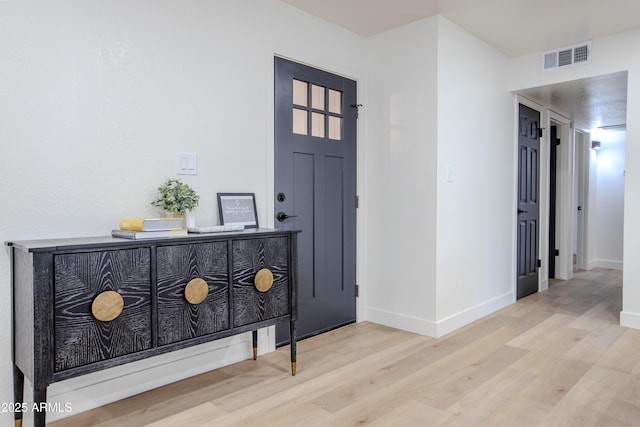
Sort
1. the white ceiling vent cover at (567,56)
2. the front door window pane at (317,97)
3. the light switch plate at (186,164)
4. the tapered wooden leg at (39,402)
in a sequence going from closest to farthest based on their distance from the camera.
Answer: the tapered wooden leg at (39,402)
the light switch plate at (186,164)
the front door window pane at (317,97)
the white ceiling vent cover at (567,56)

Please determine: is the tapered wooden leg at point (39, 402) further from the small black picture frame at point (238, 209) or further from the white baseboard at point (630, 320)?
the white baseboard at point (630, 320)

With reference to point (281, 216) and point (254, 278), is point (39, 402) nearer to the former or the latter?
point (254, 278)

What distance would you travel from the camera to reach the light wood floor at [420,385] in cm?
198

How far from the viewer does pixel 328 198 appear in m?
3.28

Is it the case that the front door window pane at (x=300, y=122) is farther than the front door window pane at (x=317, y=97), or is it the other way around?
the front door window pane at (x=317, y=97)

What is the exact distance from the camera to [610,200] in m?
6.30

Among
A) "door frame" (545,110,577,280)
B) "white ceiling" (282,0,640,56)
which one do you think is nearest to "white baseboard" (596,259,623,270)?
"door frame" (545,110,577,280)

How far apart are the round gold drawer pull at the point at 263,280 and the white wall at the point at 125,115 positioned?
19.4 inches

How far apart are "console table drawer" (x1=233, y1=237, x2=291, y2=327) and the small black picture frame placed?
34 centimetres

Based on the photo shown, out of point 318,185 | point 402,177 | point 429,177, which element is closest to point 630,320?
point 429,177

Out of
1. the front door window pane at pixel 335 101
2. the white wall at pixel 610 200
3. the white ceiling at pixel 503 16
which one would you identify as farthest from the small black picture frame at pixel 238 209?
the white wall at pixel 610 200

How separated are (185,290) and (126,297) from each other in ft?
0.86

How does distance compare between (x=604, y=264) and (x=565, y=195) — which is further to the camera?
(x=604, y=264)

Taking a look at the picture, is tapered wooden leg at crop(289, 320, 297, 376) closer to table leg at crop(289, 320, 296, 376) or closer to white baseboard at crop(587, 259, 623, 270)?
table leg at crop(289, 320, 296, 376)
